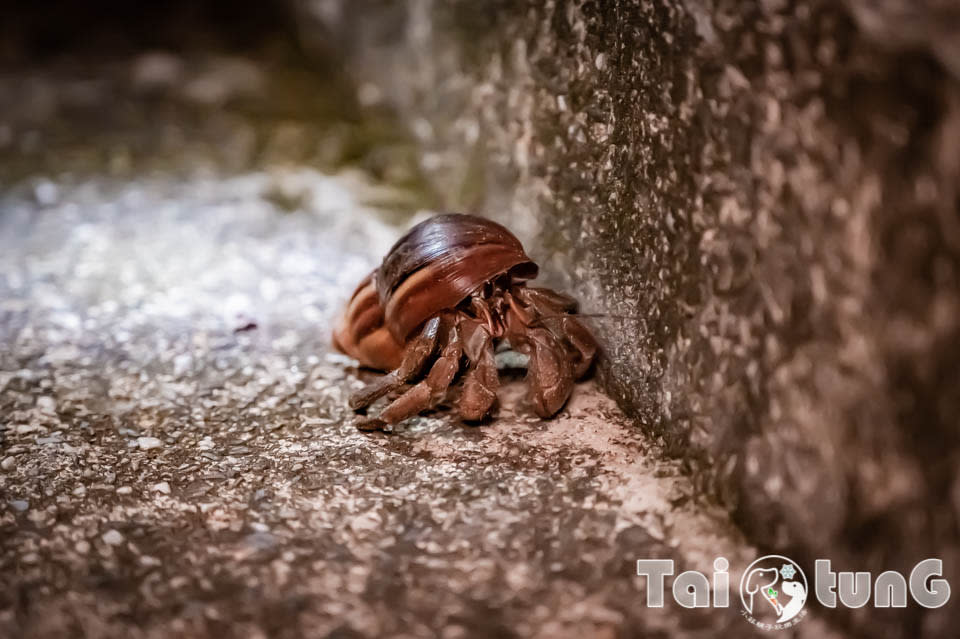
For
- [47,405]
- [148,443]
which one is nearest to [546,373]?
[148,443]

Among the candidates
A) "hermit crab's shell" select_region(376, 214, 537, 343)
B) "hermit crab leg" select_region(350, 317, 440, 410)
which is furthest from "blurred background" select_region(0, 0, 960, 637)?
"hermit crab's shell" select_region(376, 214, 537, 343)

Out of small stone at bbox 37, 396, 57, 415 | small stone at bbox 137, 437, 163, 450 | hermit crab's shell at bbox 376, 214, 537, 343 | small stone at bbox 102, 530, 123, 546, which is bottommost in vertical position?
small stone at bbox 102, 530, 123, 546

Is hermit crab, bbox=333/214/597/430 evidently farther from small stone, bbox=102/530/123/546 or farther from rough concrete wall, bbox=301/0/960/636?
small stone, bbox=102/530/123/546

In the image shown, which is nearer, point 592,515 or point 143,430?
point 592,515

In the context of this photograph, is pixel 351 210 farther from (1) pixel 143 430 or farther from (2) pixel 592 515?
(2) pixel 592 515

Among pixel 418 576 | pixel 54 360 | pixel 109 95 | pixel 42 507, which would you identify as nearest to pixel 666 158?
pixel 418 576
